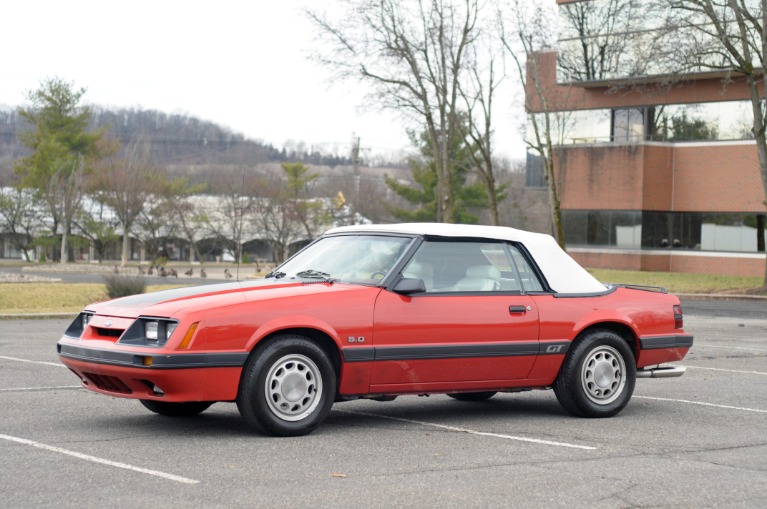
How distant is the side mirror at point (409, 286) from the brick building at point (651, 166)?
3672 centimetres

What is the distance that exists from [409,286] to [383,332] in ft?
1.33

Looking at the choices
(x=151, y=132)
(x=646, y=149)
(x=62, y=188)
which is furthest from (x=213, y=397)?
(x=151, y=132)

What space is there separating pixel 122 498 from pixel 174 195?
7208cm

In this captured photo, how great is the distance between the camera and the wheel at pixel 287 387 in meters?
7.88

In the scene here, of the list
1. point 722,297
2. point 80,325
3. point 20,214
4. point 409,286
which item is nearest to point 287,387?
point 409,286

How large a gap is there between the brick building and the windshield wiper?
36413mm

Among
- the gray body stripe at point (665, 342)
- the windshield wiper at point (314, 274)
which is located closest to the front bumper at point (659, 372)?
the gray body stripe at point (665, 342)

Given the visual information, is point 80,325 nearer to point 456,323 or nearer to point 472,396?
point 456,323

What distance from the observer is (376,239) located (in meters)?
9.20

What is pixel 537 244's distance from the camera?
380 inches

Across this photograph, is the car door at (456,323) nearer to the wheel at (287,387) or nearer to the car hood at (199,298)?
the wheel at (287,387)

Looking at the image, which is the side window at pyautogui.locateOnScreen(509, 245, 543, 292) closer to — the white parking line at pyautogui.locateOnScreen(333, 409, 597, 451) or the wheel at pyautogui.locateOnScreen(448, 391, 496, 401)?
the white parking line at pyautogui.locateOnScreen(333, 409, 597, 451)

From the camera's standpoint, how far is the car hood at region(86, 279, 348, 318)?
26.1 ft

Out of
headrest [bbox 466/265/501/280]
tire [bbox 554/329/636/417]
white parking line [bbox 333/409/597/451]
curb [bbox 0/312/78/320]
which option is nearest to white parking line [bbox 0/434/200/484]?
white parking line [bbox 333/409/597/451]
